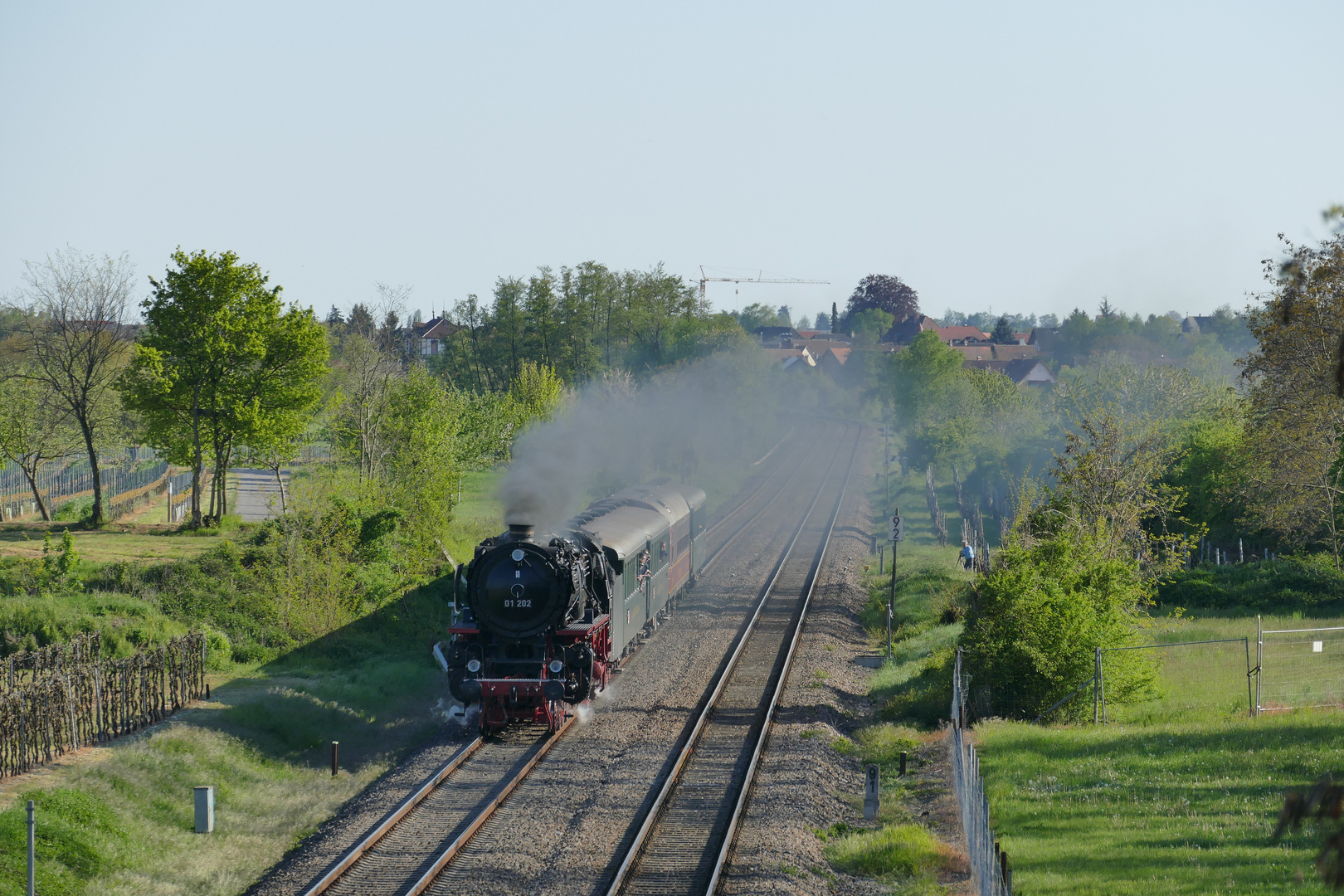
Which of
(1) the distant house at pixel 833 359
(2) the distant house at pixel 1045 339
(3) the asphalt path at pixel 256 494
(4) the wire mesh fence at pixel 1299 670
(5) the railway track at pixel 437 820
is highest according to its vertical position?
(2) the distant house at pixel 1045 339

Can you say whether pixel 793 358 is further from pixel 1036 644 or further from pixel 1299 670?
pixel 1036 644

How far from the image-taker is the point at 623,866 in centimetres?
1343

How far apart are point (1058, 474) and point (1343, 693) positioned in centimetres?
1145

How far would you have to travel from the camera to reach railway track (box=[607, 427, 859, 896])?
13648 mm

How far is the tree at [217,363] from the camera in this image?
3806 centimetres

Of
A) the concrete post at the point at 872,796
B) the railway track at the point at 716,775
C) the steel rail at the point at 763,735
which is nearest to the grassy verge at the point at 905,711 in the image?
the concrete post at the point at 872,796

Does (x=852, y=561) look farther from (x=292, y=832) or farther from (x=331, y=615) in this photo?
(x=292, y=832)

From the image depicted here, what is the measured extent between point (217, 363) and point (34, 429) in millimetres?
12445

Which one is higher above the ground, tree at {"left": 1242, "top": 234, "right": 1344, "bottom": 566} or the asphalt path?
tree at {"left": 1242, "top": 234, "right": 1344, "bottom": 566}

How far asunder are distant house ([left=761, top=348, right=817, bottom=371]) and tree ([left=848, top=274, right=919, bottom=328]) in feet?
74.2

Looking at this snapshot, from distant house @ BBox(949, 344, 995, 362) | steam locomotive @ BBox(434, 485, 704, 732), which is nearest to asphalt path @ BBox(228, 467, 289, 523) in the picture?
steam locomotive @ BBox(434, 485, 704, 732)

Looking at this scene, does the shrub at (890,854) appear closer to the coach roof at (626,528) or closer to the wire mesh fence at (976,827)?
the wire mesh fence at (976,827)

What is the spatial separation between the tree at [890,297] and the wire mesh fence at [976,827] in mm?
161188

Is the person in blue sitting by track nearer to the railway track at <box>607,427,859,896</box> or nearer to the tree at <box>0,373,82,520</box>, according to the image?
the railway track at <box>607,427,859,896</box>
